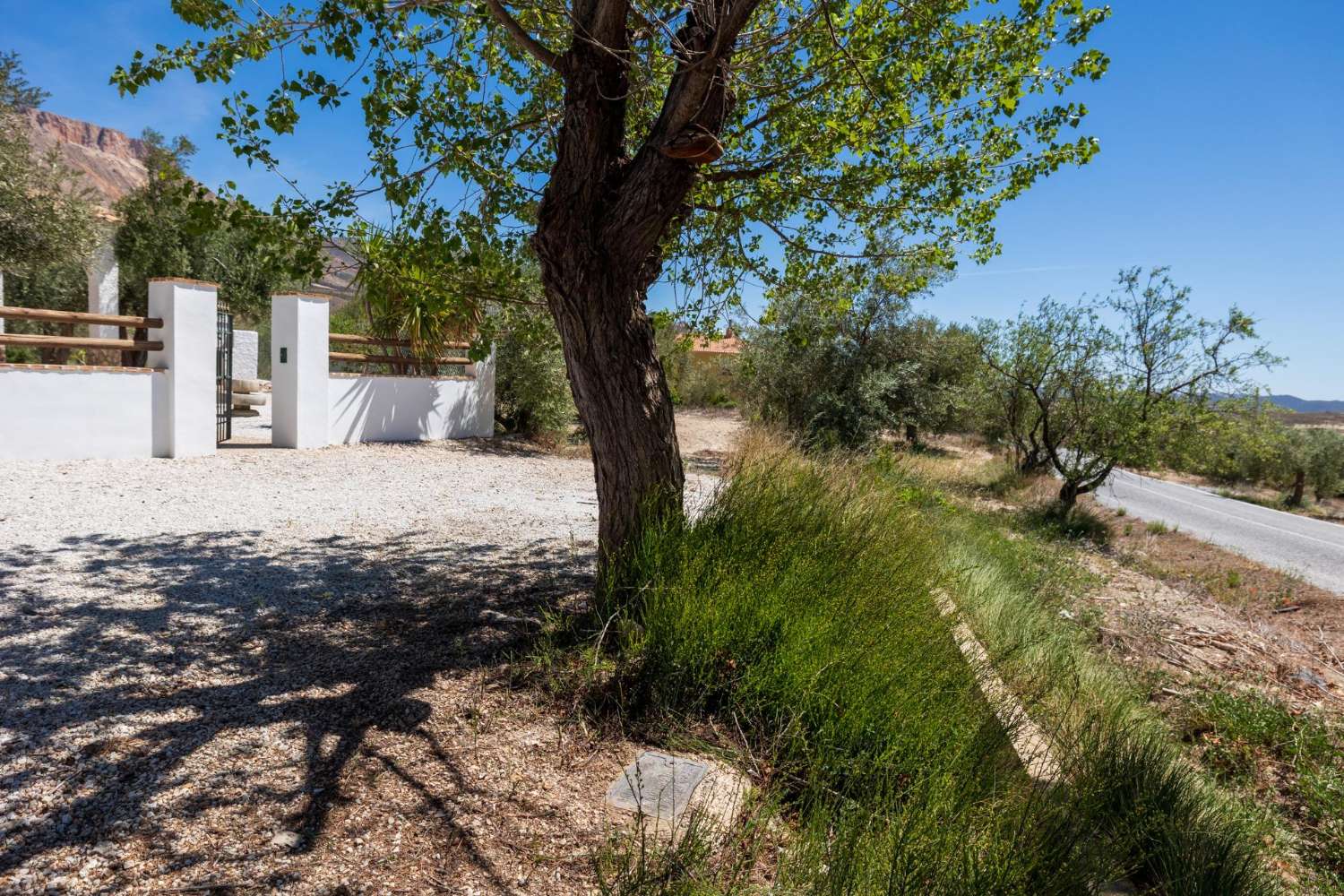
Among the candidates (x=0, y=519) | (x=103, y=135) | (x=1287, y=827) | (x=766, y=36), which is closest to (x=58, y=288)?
(x=0, y=519)

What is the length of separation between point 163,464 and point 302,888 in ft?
28.3

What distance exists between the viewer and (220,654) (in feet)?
11.5

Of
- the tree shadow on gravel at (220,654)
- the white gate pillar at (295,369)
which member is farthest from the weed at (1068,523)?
the white gate pillar at (295,369)

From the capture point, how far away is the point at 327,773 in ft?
8.18

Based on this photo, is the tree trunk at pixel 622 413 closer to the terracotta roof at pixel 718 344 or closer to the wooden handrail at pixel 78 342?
the terracotta roof at pixel 718 344

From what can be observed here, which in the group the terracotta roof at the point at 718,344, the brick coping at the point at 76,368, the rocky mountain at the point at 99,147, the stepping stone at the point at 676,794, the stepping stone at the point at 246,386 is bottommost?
the stepping stone at the point at 676,794

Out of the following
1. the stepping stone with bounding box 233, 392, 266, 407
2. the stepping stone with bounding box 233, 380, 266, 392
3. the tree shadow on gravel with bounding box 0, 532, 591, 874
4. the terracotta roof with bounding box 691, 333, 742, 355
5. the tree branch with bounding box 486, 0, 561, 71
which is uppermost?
the tree branch with bounding box 486, 0, 561, 71

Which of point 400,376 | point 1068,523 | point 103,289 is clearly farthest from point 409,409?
point 1068,523

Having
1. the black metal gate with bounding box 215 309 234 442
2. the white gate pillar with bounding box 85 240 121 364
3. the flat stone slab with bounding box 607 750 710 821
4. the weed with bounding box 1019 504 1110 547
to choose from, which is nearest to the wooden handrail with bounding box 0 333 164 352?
the black metal gate with bounding box 215 309 234 442

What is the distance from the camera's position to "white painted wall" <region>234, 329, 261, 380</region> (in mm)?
18031

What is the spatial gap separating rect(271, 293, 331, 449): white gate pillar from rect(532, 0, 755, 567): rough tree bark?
8.51 meters

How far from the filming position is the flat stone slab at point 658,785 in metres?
2.37

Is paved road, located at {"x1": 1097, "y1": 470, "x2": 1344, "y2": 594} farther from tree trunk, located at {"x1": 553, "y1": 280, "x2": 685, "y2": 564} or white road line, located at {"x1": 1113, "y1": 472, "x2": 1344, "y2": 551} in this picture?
tree trunk, located at {"x1": 553, "y1": 280, "x2": 685, "y2": 564}

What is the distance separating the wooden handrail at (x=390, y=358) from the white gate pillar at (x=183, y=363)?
2248 mm
